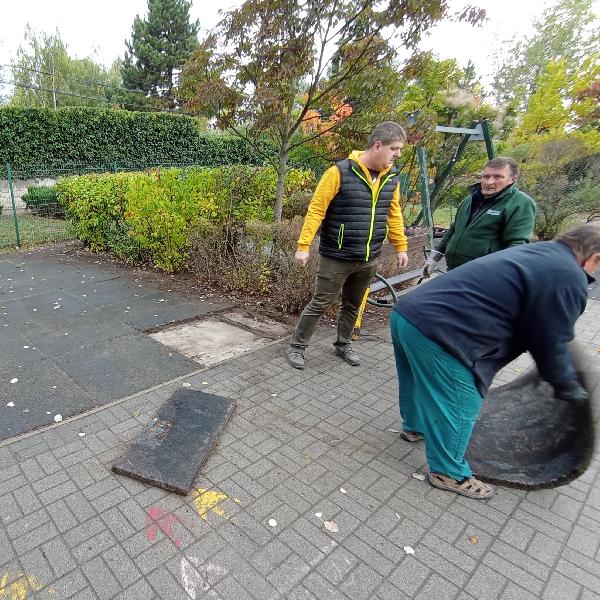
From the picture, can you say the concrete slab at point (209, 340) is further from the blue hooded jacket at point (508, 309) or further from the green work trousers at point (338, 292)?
the blue hooded jacket at point (508, 309)

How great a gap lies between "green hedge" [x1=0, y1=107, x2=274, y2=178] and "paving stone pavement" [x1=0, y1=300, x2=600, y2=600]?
1100 centimetres

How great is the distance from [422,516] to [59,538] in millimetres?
1796

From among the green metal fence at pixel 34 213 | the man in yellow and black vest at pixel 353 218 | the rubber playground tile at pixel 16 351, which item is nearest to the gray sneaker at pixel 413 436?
the man in yellow and black vest at pixel 353 218

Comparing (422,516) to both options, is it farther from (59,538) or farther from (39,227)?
(39,227)

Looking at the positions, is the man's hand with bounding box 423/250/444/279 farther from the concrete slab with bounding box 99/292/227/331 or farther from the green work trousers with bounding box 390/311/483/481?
the concrete slab with bounding box 99/292/227/331

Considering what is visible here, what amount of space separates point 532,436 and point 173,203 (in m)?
5.19

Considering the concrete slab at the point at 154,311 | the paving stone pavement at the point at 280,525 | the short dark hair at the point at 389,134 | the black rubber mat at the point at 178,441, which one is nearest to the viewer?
the paving stone pavement at the point at 280,525

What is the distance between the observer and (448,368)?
6.82 feet

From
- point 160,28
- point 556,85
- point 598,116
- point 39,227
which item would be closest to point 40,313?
point 39,227

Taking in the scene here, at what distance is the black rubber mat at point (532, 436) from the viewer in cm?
226

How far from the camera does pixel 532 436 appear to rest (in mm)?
2545

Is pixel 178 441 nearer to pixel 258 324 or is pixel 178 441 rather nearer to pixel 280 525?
pixel 280 525

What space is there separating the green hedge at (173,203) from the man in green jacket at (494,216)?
3.10 meters

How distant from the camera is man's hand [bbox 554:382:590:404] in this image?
2.08 m
